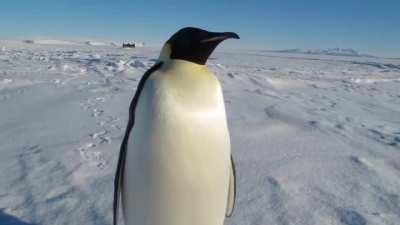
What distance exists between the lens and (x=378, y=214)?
201 centimetres

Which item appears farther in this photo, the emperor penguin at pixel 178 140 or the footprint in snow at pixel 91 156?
the footprint in snow at pixel 91 156

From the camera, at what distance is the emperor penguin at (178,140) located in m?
1.48

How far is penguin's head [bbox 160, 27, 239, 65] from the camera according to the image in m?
1.52

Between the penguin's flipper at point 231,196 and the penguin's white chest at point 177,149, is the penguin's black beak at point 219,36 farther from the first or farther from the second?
the penguin's flipper at point 231,196

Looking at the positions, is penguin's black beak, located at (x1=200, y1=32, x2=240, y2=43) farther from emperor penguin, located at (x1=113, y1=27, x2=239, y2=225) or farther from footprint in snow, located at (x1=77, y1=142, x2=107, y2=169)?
footprint in snow, located at (x1=77, y1=142, x2=107, y2=169)

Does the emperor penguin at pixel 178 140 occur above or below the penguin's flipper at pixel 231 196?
above

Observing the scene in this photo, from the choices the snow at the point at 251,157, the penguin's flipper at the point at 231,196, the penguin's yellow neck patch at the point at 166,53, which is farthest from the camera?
the snow at the point at 251,157

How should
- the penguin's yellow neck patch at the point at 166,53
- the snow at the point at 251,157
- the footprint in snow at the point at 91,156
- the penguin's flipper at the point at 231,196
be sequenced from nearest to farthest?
1. the penguin's yellow neck patch at the point at 166,53
2. the penguin's flipper at the point at 231,196
3. the snow at the point at 251,157
4. the footprint in snow at the point at 91,156

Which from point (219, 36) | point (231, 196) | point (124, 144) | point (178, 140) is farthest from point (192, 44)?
point (231, 196)

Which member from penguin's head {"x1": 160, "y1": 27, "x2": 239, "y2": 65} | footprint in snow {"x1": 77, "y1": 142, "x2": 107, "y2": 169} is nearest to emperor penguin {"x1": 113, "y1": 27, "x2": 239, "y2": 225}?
penguin's head {"x1": 160, "y1": 27, "x2": 239, "y2": 65}

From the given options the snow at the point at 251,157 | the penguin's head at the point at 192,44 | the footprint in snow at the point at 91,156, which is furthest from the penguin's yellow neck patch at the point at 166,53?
the footprint in snow at the point at 91,156

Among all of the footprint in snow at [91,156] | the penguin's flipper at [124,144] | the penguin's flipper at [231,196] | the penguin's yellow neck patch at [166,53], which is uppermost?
the penguin's yellow neck patch at [166,53]

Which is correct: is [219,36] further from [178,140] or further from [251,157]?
[251,157]

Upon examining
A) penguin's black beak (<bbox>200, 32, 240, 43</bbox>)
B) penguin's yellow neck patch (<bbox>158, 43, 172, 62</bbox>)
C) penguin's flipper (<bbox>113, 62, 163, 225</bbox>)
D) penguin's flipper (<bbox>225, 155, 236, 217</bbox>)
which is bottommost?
penguin's flipper (<bbox>225, 155, 236, 217</bbox>)
